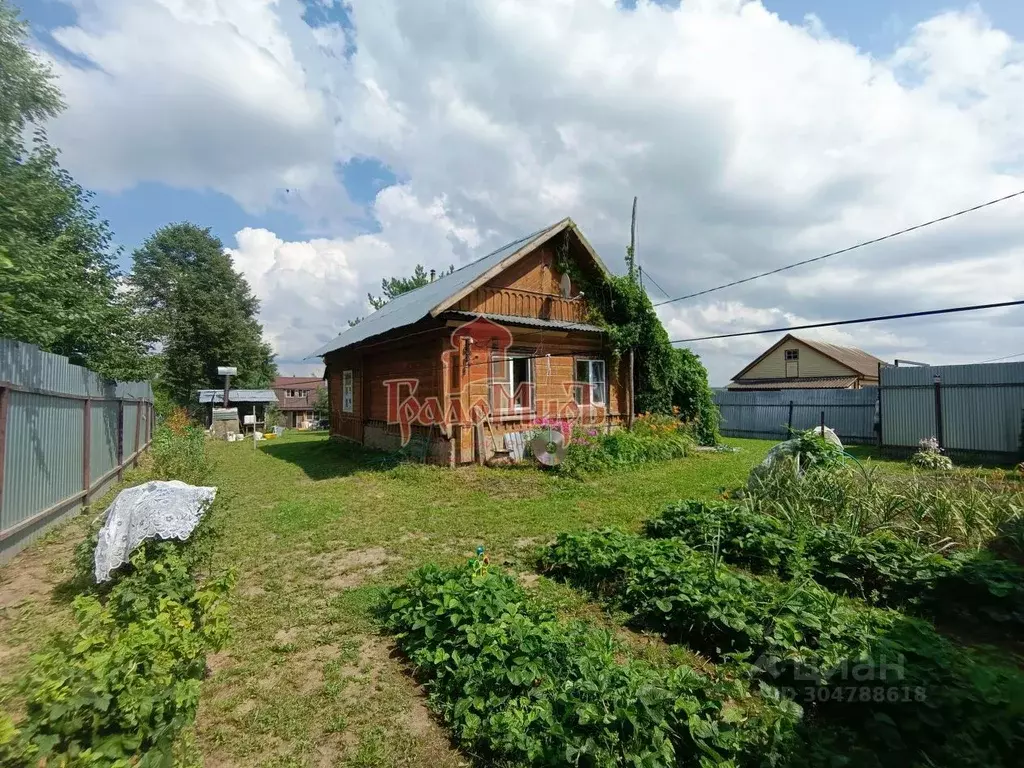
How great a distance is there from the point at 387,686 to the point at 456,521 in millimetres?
3732

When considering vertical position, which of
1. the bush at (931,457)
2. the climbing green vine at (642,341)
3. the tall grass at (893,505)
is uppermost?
the climbing green vine at (642,341)

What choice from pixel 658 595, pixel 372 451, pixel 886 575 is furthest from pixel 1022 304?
pixel 372 451

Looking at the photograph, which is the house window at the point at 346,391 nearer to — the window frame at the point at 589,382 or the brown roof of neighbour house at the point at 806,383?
the window frame at the point at 589,382

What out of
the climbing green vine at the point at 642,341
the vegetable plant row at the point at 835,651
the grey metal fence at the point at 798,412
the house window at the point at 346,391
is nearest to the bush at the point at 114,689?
the vegetable plant row at the point at 835,651

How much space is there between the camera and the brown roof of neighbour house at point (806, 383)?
1171 inches

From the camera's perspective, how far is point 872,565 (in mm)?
4277

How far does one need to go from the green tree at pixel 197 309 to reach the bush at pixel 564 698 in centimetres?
3397

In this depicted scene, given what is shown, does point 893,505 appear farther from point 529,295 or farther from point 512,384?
point 529,295

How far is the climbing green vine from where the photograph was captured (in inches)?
529

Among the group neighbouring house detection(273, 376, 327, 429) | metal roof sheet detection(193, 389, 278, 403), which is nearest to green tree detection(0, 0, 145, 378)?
metal roof sheet detection(193, 389, 278, 403)

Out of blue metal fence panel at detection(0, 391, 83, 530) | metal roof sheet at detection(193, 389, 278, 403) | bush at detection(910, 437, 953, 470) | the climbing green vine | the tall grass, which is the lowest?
bush at detection(910, 437, 953, 470)

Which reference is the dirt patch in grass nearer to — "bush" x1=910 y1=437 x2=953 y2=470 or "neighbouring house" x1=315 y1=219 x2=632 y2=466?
"neighbouring house" x1=315 y1=219 x2=632 y2=466

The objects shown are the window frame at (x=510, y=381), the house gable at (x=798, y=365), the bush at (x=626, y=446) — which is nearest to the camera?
the bush at (x=626, y=446)

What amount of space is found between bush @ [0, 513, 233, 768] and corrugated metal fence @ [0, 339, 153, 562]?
398 centimetres
